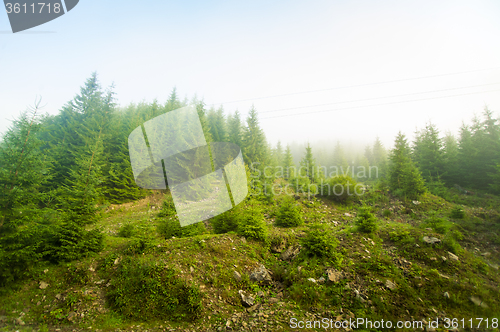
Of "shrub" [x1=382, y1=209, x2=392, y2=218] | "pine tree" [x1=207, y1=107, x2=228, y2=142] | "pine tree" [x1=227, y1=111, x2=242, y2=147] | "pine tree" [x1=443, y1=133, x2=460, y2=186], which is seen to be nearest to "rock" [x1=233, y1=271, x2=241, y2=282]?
"shrub" [x1=382, y1=209, x2=392, y2=218]

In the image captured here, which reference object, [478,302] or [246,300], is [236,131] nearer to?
[246,300]

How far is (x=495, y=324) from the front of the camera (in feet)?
14.9

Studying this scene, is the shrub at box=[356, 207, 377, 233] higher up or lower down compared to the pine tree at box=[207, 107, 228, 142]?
lower down

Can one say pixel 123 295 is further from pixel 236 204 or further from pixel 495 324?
pixel 495 324

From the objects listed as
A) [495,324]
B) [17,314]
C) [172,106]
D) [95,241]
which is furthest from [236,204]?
[172,106]

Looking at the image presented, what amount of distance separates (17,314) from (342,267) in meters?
10.2

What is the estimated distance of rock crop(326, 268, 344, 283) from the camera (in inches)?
239

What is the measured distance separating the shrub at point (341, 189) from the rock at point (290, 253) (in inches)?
438

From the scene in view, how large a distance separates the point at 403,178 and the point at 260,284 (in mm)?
17874

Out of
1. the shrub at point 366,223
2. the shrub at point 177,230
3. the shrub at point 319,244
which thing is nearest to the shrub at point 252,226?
the shrub at point 319,244

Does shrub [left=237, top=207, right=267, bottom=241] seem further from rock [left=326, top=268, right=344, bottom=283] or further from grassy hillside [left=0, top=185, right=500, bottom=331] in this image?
rock [left=326, top=268, right=344, bottom=283]

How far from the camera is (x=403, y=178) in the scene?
16.7 metres

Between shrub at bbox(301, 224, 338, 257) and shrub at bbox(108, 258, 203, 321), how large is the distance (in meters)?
4.53

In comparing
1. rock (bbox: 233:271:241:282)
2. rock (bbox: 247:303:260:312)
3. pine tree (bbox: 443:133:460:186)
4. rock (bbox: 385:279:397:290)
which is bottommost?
pine tree (bbox: 443:133:460:186)
